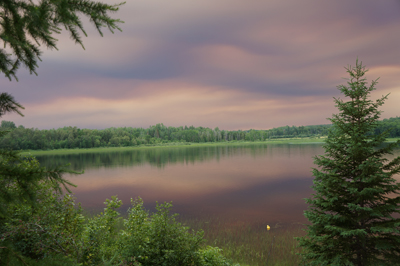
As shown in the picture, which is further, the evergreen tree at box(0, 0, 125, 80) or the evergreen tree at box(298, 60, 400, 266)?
the evergreen tree at box(298, 60, 400, 266)

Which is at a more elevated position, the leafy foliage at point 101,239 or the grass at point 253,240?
the leafy foliage at point 101,239

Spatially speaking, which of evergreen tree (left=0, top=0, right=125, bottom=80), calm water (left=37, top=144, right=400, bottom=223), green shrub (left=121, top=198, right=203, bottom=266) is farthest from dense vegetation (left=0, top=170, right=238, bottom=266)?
calm water (left=37, top=144, right=400, bottom=223)

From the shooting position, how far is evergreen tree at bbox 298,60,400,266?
7.96 m

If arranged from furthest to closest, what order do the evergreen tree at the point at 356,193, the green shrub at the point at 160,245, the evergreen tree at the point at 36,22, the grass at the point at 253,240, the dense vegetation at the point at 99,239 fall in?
the grass at the point at 253,240, the evergreen tree at the point at 356,193, the green shrub at the point at 160,245, the dense vegetation at the point at 99,239, the evergreen tree at the point at 36,22

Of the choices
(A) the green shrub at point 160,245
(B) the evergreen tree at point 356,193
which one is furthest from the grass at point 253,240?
(A) the green shrub at point 160,245

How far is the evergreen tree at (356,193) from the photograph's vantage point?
7961 mm

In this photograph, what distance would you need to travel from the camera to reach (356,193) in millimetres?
8414

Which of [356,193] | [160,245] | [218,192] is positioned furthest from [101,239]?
[218,192]

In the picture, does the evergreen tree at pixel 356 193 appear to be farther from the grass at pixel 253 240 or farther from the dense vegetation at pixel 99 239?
the dense vegetation at pixel 99 239

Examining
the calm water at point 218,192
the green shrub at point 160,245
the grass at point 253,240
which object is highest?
the green shrub at point 160,245

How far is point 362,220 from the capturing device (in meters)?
8.41

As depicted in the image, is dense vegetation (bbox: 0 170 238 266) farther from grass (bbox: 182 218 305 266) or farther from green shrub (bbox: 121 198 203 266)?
grass (bbox: 182 218 305 266)

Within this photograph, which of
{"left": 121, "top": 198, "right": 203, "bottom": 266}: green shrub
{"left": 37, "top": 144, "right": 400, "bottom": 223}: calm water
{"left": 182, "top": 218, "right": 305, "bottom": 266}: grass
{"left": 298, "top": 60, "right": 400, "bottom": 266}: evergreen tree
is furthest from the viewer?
{"left": 37, "top": 144, "right": 400, "bottom": 223}: calm water

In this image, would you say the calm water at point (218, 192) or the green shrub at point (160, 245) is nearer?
the green shrub at point (160, 245)
